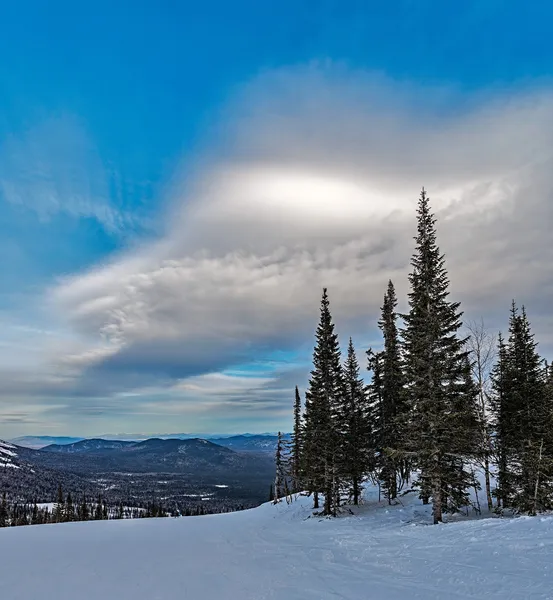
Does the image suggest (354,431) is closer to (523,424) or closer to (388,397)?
(388,397)

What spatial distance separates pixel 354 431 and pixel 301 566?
76.1 feet

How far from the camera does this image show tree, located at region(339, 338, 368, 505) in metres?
33.2

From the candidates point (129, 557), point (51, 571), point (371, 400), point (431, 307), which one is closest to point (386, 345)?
point (371, 400)

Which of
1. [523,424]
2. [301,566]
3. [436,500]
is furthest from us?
[523,424]

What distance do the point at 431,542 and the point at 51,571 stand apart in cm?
1386

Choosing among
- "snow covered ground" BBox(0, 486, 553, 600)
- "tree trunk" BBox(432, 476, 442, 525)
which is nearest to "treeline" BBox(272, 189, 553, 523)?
"tree trunk" BBox(432, 476, 442, 525)

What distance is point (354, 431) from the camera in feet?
117

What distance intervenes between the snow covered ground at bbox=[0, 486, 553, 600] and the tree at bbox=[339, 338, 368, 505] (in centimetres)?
1200

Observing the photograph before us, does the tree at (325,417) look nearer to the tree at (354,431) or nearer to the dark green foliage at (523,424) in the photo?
the tree at (354,431)

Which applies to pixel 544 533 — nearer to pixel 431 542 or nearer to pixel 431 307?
pixel 431 542

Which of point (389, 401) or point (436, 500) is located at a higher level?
point (389, 401)

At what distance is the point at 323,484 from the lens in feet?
106

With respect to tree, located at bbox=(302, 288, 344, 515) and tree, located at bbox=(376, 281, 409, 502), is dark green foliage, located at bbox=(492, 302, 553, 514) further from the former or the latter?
tree, located at bbox=(302, 288, 344, 515)

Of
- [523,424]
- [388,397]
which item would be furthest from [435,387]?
[388,397]
